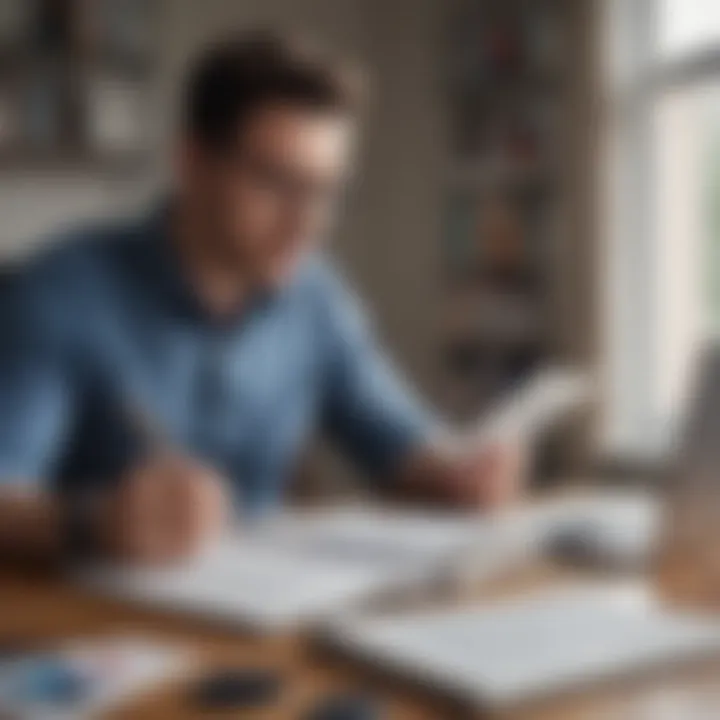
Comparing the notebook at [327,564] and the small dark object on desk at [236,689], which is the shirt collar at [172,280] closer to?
the notebook at [327,564]

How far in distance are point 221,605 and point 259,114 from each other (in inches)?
23.9

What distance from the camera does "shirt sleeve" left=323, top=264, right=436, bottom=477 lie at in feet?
4.84

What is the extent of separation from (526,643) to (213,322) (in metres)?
0.74

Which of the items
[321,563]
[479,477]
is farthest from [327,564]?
[479,477]

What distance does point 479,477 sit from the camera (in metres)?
1.29

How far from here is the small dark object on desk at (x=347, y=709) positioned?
0.64m

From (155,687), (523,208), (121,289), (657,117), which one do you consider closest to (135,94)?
(523,208)

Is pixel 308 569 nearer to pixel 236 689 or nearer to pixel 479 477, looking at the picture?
pixel 236 689

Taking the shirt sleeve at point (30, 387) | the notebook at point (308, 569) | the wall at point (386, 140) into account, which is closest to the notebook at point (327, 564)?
the notebook at point (308, 569)

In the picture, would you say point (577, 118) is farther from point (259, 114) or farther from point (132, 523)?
point (132, 523)

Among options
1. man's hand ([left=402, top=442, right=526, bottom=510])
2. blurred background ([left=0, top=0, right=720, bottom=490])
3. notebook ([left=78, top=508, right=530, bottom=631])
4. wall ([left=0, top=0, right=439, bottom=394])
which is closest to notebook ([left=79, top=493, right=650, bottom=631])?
notebook ([left=78, top=508, right=530, bottom=631])

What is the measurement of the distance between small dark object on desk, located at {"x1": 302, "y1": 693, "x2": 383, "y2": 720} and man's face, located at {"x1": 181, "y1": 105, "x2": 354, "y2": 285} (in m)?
0.74

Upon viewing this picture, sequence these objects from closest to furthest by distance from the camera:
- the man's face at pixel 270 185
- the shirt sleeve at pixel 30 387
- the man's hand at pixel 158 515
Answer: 1. the man's hand at pixel 158 515
2. the shirt sleeve at pixel 30 387
3. the man's face at pixel 270 185

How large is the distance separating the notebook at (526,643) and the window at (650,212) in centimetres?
137
